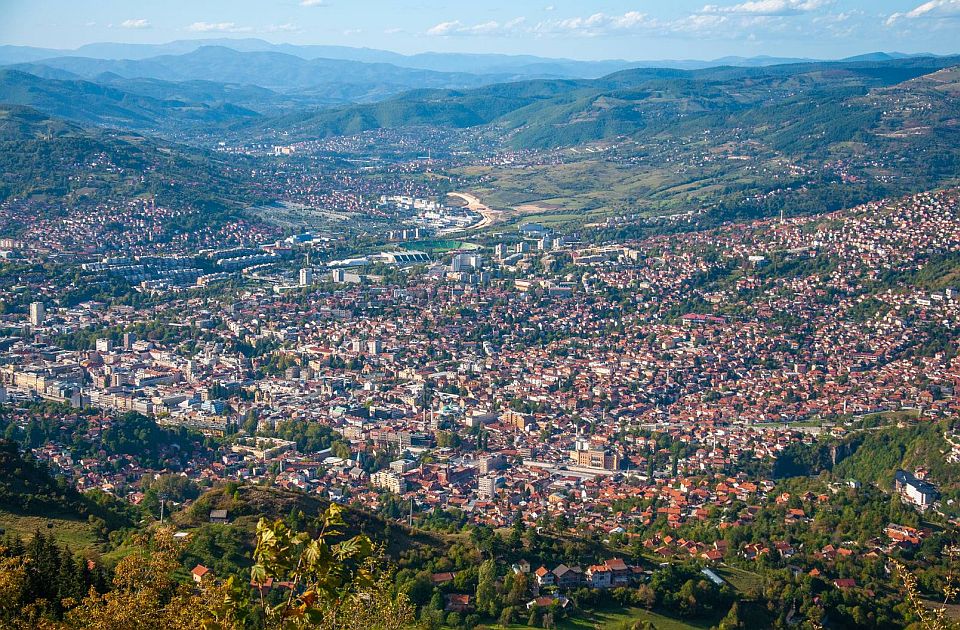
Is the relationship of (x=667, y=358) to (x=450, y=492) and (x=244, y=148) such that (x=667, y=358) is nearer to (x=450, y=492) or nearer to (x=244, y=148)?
(x=450, y=492)

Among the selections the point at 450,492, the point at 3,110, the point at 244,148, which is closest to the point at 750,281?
the point at 450,492

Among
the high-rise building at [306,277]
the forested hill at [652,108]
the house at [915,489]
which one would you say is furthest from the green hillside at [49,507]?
the forested hill at [652,108]

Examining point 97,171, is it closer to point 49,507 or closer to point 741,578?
point 49,507

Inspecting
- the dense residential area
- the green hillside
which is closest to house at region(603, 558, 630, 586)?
the dense residential area

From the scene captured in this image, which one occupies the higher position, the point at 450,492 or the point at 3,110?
the point at 3,110

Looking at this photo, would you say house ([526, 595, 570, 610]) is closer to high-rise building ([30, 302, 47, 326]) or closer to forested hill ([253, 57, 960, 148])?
high-rise building ([30, 302, 47, 326])

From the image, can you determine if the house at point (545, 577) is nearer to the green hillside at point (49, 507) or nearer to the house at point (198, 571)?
the house at point (198, 571)
